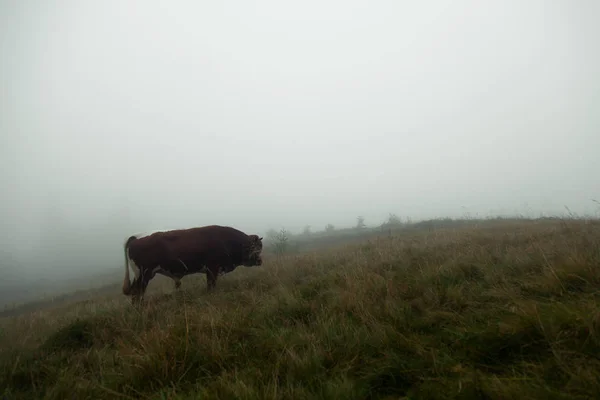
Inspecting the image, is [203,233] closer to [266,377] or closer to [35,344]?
[35,344]

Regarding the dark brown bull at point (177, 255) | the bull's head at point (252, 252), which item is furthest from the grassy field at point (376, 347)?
the bull's head at point (252, 252)

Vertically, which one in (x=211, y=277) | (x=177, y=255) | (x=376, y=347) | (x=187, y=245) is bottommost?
(x=211, y=277)

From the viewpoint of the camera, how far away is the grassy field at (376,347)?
175 cm

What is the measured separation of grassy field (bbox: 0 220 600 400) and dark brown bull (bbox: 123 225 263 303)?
2.29 m

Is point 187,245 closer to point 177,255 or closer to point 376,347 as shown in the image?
point 177,255

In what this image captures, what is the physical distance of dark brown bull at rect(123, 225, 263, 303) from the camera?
6.36m

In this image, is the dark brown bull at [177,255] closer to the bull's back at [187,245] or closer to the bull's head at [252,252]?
the bull's back at [187,245]

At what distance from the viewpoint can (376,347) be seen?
2350 millimetres

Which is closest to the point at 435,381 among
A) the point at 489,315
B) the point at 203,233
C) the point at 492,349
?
the point at 492,349

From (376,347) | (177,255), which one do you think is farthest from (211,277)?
(376,347)

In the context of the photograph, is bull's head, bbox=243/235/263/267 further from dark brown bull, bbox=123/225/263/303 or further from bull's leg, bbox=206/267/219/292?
bull's leg, bbox=206/267/219/292

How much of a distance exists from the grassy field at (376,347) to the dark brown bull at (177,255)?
2.29 m

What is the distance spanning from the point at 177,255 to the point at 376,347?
5650 millimetres

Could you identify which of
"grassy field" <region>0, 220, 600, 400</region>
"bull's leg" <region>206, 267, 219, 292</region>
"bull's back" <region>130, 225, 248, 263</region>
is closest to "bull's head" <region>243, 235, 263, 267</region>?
"bull's back" <region>130, 225, 248, 263</region>
